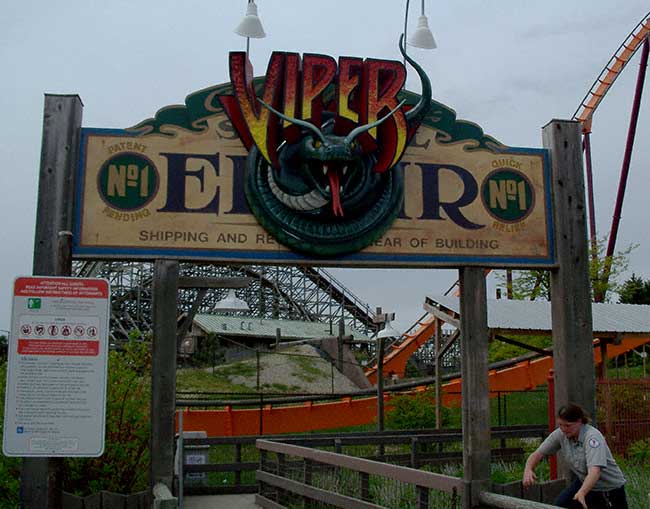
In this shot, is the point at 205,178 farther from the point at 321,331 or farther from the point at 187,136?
the point at 321,331

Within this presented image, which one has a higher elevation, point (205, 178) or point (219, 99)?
point (219, 99)

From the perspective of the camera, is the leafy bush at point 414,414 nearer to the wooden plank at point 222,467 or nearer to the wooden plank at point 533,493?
the wooden plank at point 222,467

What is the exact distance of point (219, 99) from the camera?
27.9 feet

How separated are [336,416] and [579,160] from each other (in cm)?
1345

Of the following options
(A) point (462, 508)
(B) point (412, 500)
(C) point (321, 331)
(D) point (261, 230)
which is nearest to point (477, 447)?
(B) point (412, 500)

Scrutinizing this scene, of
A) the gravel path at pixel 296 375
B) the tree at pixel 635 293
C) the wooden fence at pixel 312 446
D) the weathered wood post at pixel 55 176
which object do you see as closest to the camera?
the weathered wood post at pixel 55 176

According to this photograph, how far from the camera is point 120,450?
8570 mm

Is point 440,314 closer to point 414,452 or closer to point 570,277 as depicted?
point 414,452

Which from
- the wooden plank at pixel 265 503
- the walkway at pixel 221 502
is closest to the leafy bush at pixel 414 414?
the walkway at pixel 221 502

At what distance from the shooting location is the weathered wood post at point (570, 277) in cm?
863

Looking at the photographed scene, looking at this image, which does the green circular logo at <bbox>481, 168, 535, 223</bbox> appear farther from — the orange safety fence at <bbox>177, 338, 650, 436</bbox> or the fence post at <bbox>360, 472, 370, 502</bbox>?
the orange safety fence at <bbox>177, 338, 650, 436</bbox>

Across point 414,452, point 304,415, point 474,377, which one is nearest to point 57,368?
point 474,377

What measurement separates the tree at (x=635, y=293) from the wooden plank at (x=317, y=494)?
3295 cm

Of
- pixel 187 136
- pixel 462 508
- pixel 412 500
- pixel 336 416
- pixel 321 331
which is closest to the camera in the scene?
pixel 462 508
